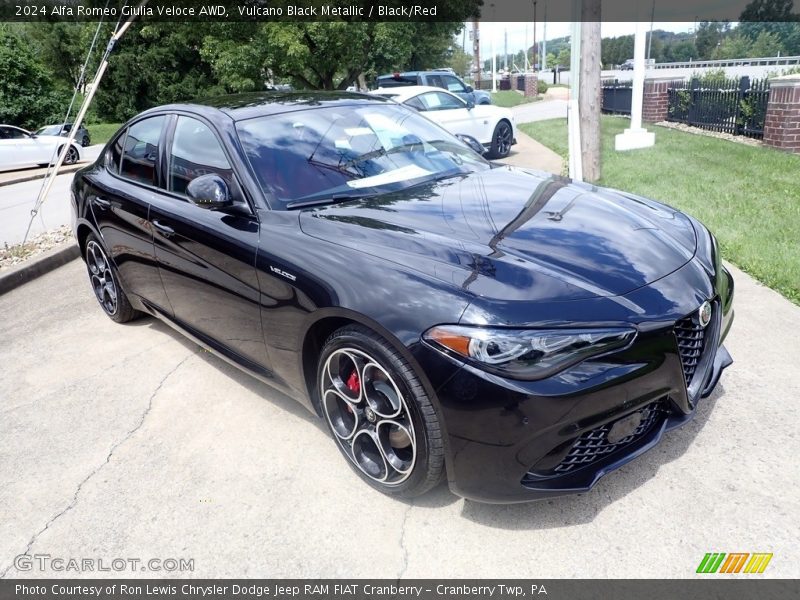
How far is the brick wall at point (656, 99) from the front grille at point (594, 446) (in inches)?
601

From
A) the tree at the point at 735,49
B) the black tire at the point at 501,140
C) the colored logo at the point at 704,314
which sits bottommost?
the tree at the point at 735,49

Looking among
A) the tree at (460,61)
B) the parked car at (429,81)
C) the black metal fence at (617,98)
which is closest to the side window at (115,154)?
the parked car at (429,81)

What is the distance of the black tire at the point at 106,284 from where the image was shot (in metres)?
4.67

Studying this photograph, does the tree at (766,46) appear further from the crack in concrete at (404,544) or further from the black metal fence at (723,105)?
the crack in concrete at (404,544)

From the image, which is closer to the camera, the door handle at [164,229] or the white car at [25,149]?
the door handle at [164,229]

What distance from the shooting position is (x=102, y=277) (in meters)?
4.95

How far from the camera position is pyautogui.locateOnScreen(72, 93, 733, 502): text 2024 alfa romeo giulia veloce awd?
7.09 feet

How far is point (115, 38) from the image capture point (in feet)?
22.6

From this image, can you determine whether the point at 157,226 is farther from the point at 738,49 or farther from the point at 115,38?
the point at 738,49

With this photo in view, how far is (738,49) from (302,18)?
84.5 m

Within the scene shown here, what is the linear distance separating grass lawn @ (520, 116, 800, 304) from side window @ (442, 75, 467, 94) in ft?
17.0

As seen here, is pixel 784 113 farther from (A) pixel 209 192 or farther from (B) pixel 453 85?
(A) pixel 209 192

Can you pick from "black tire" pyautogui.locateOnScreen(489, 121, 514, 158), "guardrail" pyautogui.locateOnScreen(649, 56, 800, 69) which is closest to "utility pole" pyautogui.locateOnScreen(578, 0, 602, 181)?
"black tire" pyautogui.locateOnScreen(489, 121, 514, 158)

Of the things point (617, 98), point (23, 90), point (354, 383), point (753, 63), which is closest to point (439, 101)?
point (617, 98)
